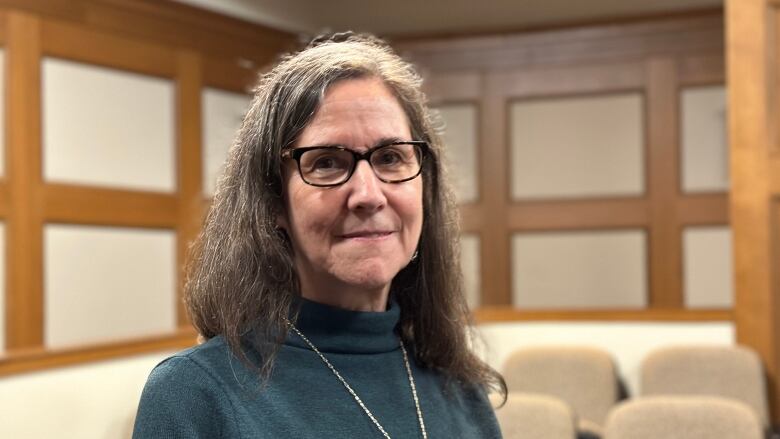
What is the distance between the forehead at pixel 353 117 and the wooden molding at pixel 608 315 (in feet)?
9.28

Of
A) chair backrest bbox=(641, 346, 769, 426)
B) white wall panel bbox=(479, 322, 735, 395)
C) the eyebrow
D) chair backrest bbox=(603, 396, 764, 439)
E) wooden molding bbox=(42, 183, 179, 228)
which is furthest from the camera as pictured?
wooden molding bbox=(42, 183, 179, 228)

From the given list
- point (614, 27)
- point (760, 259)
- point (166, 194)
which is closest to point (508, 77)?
point (614, 27)

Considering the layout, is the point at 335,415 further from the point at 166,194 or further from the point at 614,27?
the point at 614,27

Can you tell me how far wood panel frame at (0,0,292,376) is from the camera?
4.34m

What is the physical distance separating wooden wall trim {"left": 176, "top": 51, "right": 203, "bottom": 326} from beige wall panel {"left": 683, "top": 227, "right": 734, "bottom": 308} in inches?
108

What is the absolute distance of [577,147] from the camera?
6.07 meters

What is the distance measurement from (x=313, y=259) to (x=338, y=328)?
0.10 m

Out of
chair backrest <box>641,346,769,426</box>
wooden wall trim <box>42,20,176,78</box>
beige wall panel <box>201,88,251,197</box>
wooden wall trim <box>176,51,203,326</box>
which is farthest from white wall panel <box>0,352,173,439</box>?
beige wall panel <box>201,88,251,197</box>

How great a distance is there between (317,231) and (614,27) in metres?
5.08

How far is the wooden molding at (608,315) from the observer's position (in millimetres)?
4008

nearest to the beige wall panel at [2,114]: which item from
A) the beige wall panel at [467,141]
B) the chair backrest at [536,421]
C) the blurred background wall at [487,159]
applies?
the blurred background wall at [487,159]

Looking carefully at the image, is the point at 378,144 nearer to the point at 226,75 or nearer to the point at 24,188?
the point at 24,188

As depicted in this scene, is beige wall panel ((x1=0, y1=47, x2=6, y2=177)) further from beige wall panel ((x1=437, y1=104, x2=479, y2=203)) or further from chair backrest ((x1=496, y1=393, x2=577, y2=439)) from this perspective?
beige wall panel ((x1=437, y1=104, x2=479, y2=203))

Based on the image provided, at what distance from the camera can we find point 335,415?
3.79ft
